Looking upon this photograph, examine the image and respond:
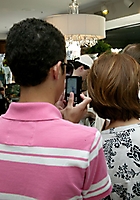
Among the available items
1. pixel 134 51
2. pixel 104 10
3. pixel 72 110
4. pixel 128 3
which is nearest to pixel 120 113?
pixel 72 110

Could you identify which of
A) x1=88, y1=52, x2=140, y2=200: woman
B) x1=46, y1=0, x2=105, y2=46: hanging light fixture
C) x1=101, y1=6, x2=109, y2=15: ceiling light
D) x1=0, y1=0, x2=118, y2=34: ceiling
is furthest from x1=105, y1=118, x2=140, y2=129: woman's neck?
x1=101, y1=6, x2=109, y2=15: ceiling light

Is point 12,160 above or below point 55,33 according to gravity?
below

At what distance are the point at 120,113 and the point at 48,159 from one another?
1.81 ft

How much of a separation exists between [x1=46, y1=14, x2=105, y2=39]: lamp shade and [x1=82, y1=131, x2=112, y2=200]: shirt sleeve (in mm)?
1787

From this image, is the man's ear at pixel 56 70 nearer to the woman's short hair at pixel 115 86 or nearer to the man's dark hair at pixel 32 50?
the man's dark hair at pixel 32 50

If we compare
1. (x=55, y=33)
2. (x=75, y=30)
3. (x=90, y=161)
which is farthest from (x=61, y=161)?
(x=75, y=30)

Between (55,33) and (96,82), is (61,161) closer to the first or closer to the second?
(55,33)

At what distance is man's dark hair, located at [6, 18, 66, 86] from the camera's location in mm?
788

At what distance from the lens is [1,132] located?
0.82 meters

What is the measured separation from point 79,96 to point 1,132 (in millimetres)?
A: 506

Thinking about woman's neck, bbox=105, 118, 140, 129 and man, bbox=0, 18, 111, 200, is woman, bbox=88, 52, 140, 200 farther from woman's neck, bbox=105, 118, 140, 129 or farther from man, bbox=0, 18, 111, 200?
man, bbox=0, 18, 111, 200

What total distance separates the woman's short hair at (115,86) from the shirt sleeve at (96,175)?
1.42ft

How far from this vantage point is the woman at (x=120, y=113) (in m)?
1.13

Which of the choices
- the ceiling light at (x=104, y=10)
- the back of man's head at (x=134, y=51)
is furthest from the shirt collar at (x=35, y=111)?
the ceiling light at (x=104, y=10)
